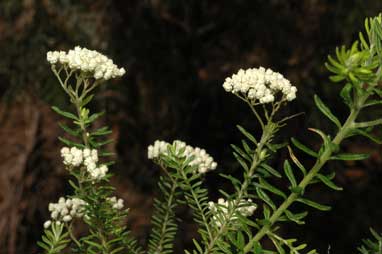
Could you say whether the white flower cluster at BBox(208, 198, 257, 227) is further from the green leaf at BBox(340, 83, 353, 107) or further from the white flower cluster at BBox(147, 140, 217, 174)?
the green leaf at BBox(340, 83, 353, 107)

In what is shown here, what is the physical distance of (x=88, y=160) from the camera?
3.66ft

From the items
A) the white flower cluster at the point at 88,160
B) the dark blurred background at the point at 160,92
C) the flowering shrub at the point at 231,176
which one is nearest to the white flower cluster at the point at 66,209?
the flowering shrub at the point at 231,176

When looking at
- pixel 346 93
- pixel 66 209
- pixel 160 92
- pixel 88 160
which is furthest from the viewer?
pixel 160 92

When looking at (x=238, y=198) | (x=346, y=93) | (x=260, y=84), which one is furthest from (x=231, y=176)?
(x=346, y=93)

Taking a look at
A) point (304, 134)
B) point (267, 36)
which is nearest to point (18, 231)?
point (304, 134)

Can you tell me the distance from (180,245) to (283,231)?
0.55 meters

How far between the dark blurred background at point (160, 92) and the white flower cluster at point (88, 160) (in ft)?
6.79

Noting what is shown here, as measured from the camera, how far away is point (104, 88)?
343 cm

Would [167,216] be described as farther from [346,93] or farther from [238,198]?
[346,93]

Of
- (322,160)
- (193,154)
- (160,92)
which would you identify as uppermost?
(160,92)

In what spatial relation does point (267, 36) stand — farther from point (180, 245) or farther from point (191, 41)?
point (180, 245)

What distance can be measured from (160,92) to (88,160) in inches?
98.9

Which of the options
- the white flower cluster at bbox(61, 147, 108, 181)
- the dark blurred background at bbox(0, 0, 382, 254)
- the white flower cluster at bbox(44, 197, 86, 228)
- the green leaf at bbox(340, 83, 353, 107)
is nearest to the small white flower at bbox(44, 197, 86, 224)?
the white flower cluster at bbox(44, 197, 86, 228)

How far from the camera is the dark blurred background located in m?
3.39
